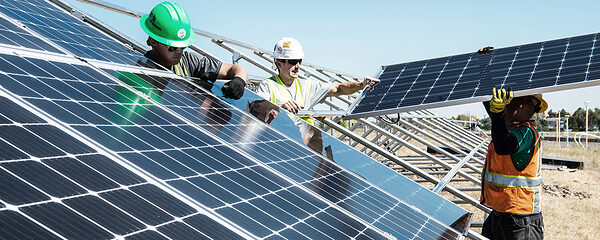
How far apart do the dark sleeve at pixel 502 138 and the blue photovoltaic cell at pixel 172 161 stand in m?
2.31

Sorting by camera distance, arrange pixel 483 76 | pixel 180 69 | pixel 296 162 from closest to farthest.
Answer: pixel 296 162, pixel 180 69, pixel 483 76

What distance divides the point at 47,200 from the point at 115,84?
2148 millimetres

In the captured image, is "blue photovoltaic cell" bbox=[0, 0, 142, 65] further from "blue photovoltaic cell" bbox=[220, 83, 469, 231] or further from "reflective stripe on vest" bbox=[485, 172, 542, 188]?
"reflective stripe on vest" bbox=[485, 172, 542, 188]

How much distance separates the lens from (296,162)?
426cm

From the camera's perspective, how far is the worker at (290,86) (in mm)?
5930

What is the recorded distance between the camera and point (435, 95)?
730 centimetres

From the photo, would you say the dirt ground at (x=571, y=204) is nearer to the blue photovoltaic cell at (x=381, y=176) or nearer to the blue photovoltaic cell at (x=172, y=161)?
the blue photovoltaic cell at (x=381, y=176)

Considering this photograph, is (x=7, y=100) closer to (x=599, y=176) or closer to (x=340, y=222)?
(x=340, y=222)

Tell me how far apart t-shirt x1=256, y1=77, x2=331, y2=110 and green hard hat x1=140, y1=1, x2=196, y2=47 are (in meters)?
1.09

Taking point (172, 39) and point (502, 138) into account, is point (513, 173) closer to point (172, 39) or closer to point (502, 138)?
point (502, 138)

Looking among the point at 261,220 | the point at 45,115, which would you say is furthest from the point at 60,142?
the point at 261,220

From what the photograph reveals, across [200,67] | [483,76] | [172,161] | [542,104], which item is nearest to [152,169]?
[172,161]

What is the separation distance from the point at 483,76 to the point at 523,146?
2545mm

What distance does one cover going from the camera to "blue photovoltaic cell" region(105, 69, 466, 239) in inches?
150
